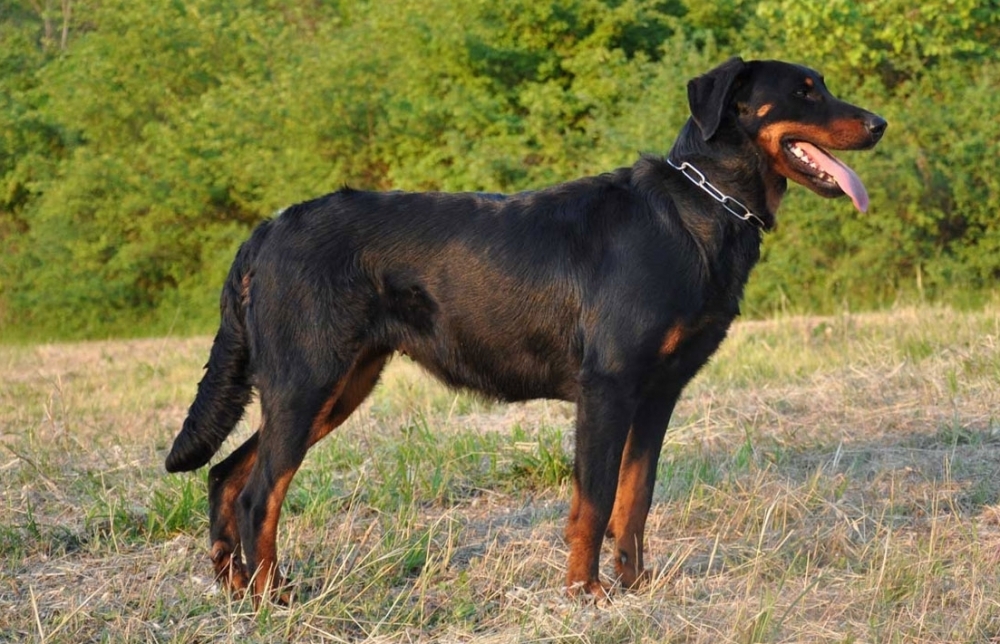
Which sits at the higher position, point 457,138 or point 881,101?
point 881,101

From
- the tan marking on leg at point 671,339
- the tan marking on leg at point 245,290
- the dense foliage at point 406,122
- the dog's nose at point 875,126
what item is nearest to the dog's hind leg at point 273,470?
the tan marking on leg at point 245,290

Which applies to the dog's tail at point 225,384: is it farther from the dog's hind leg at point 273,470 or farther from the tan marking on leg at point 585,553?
the tan marking on leg at point 585,553

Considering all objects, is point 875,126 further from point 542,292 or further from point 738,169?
point 542,292

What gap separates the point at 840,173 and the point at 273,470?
2447 millimetres

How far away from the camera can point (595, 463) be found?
4.56m

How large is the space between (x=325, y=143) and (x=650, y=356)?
19.4 metres

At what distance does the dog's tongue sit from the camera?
4.76 m

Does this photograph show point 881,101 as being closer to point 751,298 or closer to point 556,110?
point 751,298

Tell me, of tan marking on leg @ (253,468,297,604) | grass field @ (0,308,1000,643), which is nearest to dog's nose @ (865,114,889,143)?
grass field @ (0,308,1000,643)

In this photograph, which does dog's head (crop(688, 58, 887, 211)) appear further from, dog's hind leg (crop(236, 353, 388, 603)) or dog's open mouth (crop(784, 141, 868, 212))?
dog's hind leg (crop(236, 353, 388, 603))

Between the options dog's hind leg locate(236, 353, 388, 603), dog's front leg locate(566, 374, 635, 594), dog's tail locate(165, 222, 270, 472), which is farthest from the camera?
dog's tail locate(165, 222, 270, 472)

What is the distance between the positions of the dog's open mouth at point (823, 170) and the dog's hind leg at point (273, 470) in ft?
6.20

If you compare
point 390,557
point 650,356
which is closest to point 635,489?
point 650,356

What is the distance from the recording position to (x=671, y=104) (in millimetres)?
18703
